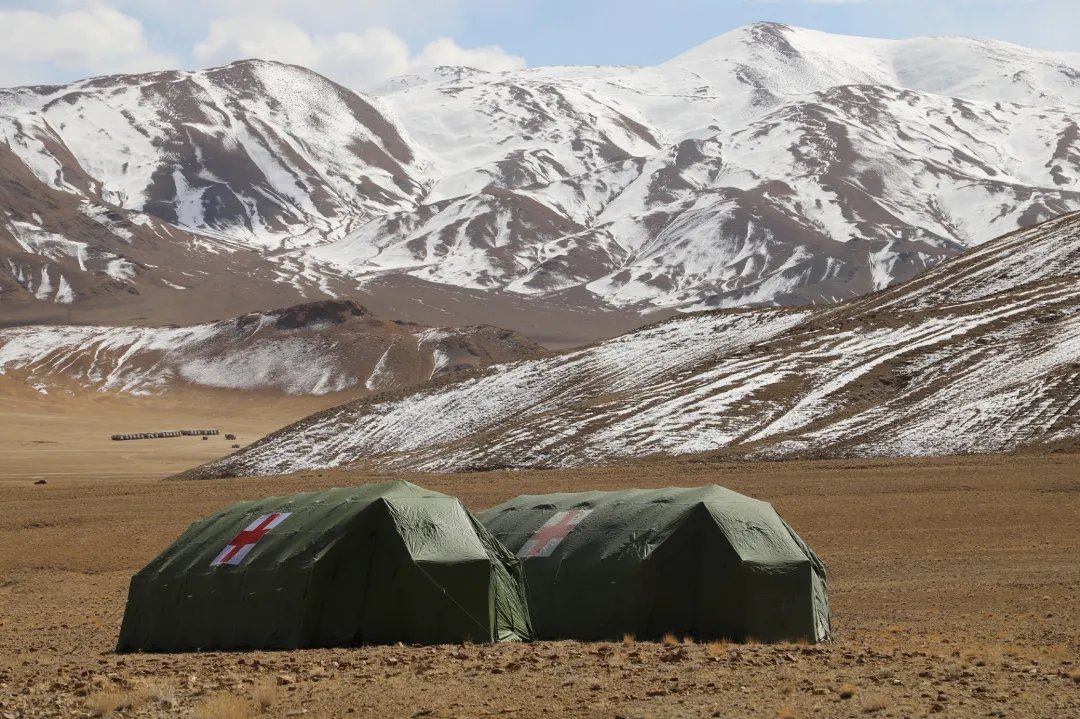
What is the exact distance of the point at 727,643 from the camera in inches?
802

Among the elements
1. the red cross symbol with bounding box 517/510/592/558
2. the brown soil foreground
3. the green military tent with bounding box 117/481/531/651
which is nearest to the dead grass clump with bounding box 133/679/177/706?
the brown soil foreground

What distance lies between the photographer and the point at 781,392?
237ft

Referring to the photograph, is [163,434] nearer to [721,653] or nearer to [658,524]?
[658,524]

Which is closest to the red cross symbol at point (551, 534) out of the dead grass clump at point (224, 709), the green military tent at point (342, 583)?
the green military tent at point (342, 583)

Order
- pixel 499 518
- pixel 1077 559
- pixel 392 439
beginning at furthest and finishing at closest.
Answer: pixel 392 439 → pixel 1077 559 → pixel 499 518

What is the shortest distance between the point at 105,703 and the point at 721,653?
7755 mm

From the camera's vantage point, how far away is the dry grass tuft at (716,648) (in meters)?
18.1

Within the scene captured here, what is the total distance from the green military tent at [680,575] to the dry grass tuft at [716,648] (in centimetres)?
A: 140

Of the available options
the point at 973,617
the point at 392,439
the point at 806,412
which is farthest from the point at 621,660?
the point at 392,439

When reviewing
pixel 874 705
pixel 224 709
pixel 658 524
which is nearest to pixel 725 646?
pixel 658 524

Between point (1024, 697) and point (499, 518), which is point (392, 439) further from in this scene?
point (1024, 697)

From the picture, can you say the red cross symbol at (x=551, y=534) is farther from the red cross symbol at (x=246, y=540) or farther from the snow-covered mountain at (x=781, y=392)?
the snow-covered mountain at (x=781, y=392)

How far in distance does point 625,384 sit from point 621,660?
67.0m

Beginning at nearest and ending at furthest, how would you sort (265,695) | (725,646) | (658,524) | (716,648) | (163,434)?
(265,695), (716,648), (725,646), (658,524), (163,434)
